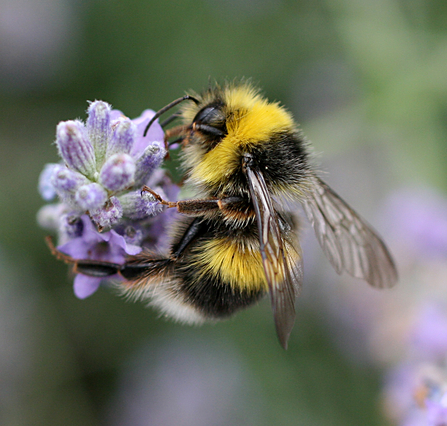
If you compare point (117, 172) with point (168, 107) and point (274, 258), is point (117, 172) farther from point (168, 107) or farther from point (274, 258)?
point (274, 258)

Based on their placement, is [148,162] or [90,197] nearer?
[90,197]

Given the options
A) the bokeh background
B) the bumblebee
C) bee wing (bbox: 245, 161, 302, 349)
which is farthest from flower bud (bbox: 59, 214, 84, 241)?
the bokeh background

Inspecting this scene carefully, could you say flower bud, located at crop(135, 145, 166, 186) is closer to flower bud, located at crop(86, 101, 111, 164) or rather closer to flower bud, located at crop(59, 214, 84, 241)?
flower bud, located at crop(86, 101, 111, 164)

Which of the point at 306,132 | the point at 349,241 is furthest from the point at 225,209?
the point at 306,132

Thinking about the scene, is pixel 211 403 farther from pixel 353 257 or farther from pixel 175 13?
pixel 175 13

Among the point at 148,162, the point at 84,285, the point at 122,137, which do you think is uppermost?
the point at 122,137

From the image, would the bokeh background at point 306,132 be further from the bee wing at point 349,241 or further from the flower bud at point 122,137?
the flower bud at point 122,137

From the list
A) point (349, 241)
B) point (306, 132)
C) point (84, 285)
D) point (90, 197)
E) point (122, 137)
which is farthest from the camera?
point (306, 132)
